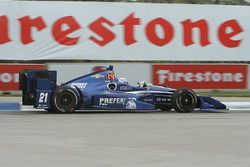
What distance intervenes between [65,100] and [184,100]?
2932mm

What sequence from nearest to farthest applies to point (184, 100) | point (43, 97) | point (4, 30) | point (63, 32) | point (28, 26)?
point (43, 97) → point (184, 100) → point (4, 30) → point (28, 26) → point (63, 32)

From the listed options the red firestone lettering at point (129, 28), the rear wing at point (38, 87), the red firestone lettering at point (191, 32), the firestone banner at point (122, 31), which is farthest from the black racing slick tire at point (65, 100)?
the red firestone lettering at point (191, 32)

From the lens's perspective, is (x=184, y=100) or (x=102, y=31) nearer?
→ (x=184, y=100)

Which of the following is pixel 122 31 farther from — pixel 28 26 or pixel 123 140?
pixel 123 140

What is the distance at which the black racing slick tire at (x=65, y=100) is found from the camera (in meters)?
12.9

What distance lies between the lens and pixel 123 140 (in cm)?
893

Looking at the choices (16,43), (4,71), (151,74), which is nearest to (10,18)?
(16,43)

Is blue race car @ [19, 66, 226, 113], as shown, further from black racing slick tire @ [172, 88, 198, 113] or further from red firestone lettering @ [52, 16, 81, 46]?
red firestone lettering @ [52, 16, 81, 46]

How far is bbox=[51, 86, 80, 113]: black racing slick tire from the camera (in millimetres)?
12875

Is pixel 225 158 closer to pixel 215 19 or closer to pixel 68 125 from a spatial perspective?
pixel 68 125

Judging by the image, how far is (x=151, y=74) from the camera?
1856 cm

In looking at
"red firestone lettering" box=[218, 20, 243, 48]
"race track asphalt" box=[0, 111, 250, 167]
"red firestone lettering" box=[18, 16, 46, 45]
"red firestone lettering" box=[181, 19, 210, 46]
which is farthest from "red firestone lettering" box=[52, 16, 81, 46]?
"race track asphalt" box=[0, 111, 250, 167]

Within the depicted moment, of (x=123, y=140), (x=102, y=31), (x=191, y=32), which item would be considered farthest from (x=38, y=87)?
(x=191, y=32)

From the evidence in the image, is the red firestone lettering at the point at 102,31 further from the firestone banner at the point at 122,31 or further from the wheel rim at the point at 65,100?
the wheel rim at the point at 65,100
